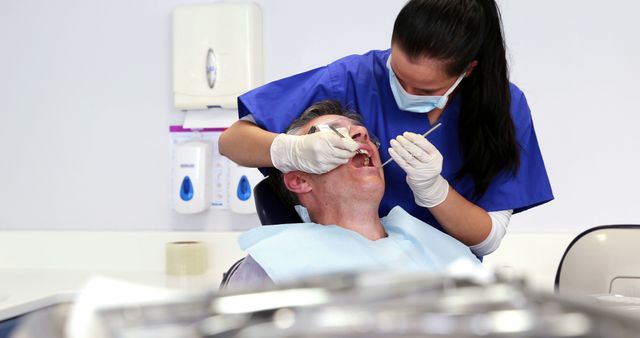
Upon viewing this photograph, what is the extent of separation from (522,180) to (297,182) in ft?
1.78

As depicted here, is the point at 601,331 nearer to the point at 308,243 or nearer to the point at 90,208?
the point at 308,243

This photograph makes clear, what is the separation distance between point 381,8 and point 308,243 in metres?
1.35

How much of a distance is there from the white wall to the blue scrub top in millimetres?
851

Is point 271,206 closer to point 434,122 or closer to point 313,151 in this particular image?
point 313,151

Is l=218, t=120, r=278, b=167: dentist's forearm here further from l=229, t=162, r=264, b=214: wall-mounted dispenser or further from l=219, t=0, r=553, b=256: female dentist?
l=229, t=162, r=264, b=214: wall-mounted dispenser

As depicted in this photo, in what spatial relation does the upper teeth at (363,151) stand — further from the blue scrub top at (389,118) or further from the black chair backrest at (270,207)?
the black chair backrest at (270,207)

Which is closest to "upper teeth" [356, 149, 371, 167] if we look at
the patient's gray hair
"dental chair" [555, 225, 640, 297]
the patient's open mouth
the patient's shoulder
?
the patient's open mouth

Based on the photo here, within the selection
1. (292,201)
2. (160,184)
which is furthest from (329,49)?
(292,201)

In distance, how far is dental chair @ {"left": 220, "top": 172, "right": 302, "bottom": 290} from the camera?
1681 mm

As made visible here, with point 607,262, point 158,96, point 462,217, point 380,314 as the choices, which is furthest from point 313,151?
point 158,96

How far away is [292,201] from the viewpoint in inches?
68.8

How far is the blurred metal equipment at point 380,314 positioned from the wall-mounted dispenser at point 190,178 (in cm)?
233

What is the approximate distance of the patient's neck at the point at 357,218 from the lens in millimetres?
1625

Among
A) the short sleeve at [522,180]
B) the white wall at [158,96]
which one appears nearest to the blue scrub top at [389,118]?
the short sleeve at [522,180]
